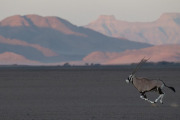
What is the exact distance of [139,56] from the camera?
15750cm

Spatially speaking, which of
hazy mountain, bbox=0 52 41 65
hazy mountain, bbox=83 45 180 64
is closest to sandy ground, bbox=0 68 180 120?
hazy mountain, bbox=83 45 180 64

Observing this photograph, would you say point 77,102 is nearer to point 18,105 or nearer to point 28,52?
point 18,105

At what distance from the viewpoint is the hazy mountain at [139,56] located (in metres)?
155

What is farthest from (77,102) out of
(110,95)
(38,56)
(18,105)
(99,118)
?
(38,56)

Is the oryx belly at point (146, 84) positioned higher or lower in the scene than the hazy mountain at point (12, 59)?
lower

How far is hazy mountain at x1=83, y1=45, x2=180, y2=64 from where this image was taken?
15462cm

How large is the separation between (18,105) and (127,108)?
12.8ft

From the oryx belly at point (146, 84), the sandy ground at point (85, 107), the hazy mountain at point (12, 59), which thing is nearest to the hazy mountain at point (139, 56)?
the hazy mountain at point (12, 59)

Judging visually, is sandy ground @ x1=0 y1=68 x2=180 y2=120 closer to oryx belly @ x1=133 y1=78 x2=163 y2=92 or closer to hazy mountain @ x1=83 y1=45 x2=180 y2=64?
oryx belly @ x1=133 y1=78 x2=163 y2=92

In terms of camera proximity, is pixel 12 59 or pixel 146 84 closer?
pixel 146 84

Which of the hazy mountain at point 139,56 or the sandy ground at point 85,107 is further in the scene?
the hazy mountain at point 139,56

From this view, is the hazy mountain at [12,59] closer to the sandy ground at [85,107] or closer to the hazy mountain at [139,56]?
the hazy mountain at [139,56]

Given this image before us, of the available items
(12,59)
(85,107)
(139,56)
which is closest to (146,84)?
(85,107)

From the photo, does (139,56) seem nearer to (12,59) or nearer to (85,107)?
(12,59)
